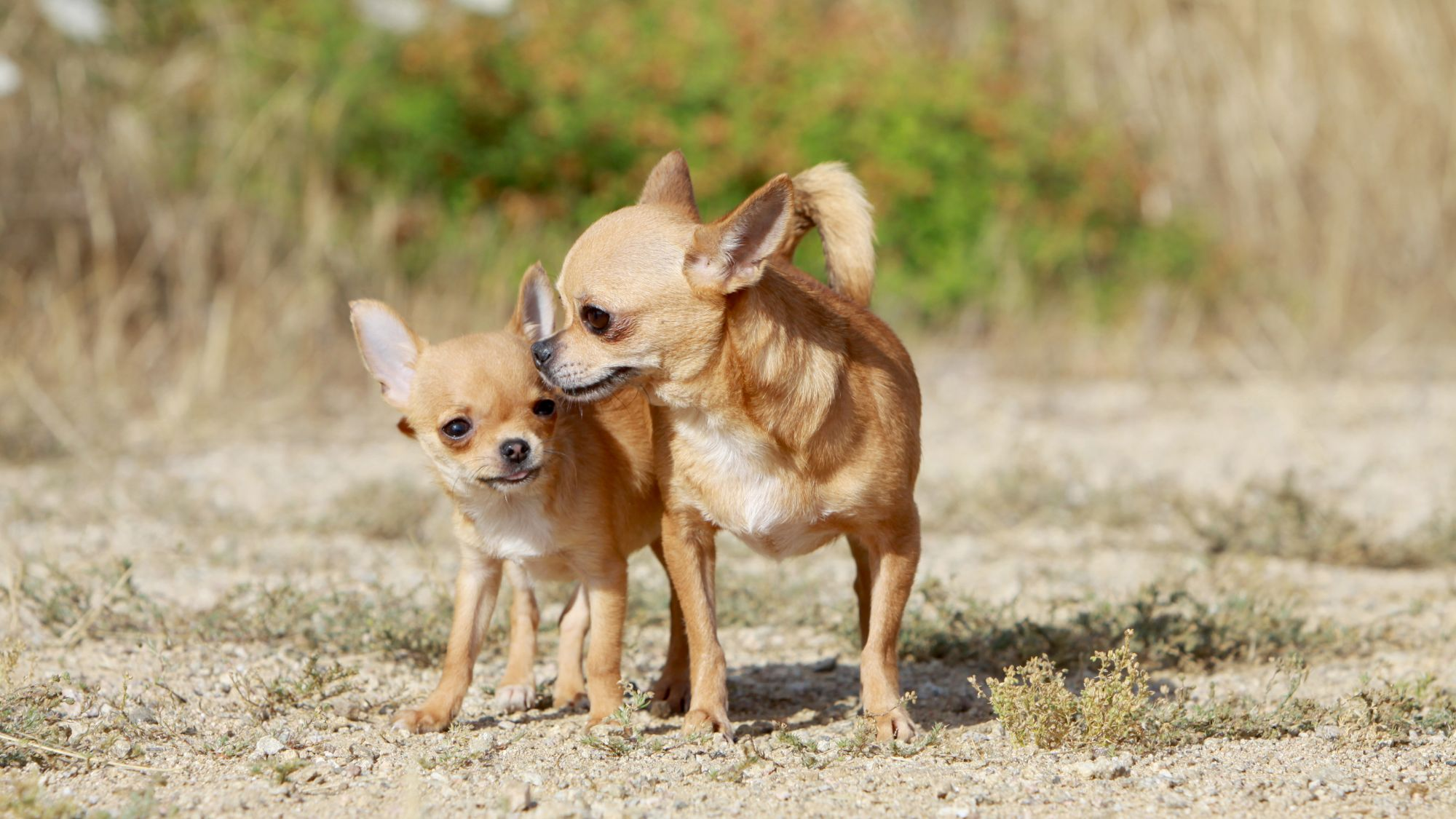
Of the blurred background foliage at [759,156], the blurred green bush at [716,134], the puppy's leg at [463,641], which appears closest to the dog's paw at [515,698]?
the puppy's leg at [463,641]

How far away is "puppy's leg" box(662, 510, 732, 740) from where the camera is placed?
13.6ft

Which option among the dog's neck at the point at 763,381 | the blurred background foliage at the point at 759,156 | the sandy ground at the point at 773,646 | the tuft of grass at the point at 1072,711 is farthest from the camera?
the blurred background foliage at the point at 759,156

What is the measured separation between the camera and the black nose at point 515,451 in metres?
4.16

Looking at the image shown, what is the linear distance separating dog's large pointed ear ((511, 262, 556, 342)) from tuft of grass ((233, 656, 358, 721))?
1137 mm

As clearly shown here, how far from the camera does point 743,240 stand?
3.89m

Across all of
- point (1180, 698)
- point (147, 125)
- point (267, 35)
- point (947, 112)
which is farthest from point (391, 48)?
point (1180, 698)

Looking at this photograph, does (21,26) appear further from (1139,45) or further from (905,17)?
(1139,45)

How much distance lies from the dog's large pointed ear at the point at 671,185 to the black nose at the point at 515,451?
79 cm

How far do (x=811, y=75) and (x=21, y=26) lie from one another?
5521 mm

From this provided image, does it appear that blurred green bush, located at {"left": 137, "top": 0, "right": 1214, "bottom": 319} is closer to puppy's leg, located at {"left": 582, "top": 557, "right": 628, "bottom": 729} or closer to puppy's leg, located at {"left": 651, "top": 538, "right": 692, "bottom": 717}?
puppy's leg, located at {"left": 651, "top": 538, "right": 692, "bottom": 717}

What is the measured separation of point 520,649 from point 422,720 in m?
0.60

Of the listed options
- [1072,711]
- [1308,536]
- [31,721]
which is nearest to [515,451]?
[31,721]

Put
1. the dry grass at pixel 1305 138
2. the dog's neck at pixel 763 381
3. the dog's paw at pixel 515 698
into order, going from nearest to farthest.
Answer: the dog's neck at pixel 763 381
the dog's paw at pixel 515 698
the dry grass at pixel 1305 138

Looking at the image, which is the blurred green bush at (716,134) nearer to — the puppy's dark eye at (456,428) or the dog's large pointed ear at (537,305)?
the dog's large pointed ear at (537,305)
